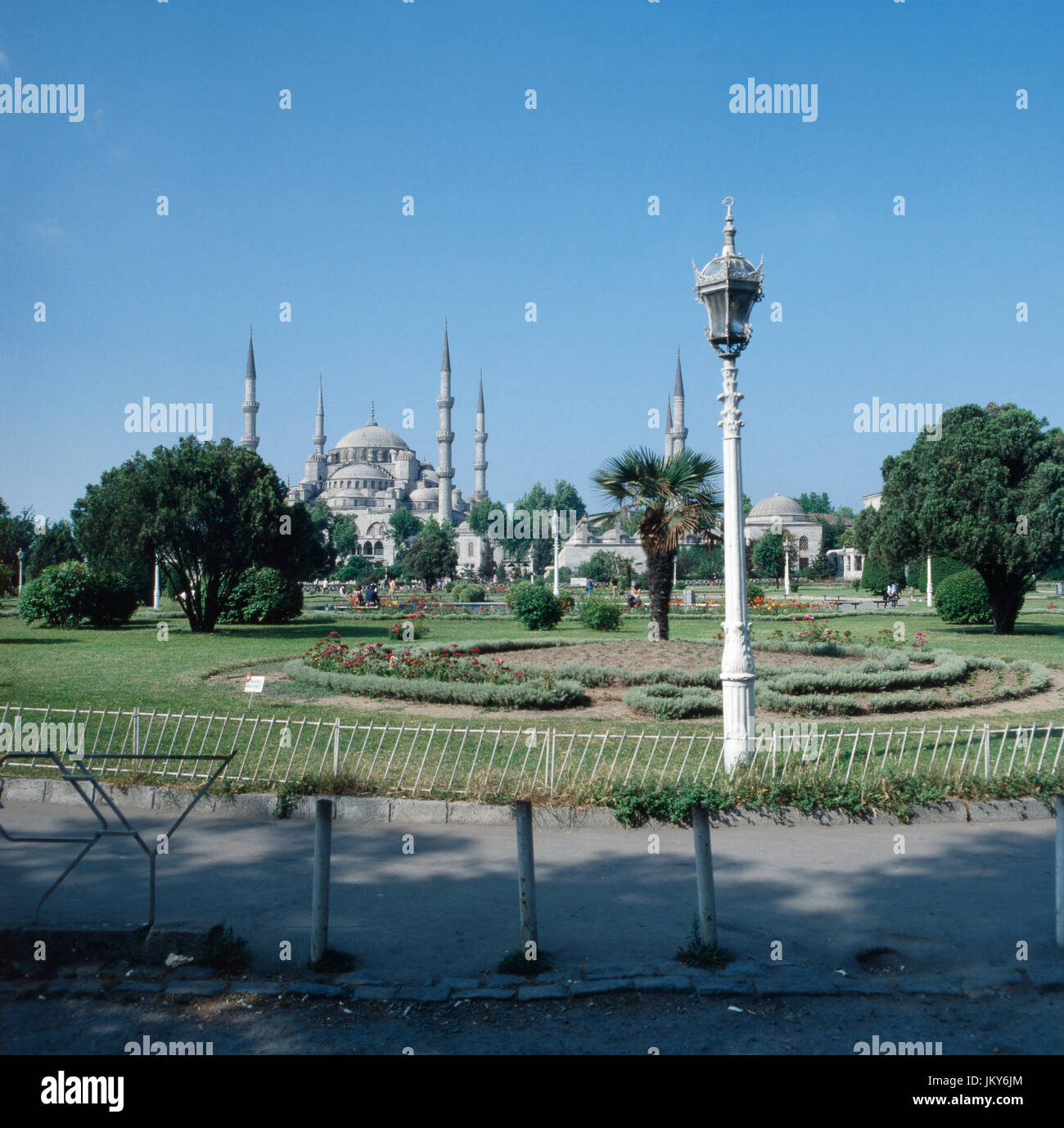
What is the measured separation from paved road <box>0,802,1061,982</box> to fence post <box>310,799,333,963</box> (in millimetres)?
173

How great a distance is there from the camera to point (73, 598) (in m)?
26.2

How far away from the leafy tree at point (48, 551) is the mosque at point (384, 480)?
102ft

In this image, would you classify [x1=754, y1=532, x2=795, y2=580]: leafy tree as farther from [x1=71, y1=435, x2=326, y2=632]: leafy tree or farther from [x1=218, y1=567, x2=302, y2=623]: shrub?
[x1=71, y1=435, x2=326, y2=632]: leafy tree

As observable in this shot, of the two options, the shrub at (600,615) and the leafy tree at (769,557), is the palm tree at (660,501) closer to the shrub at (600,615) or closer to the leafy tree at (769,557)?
the shrub at (600,615)

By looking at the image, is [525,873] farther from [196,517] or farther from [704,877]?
[196,517]

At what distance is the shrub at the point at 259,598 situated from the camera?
26969 mm

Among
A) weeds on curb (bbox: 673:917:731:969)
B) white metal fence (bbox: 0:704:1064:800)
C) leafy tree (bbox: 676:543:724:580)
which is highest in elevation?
leafy tree (bbox: 676:543:724:580)

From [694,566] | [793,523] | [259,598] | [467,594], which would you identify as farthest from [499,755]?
[793,523]

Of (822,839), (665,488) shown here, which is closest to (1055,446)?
(665,488)

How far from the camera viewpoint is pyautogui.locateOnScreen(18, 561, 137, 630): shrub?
26188 mm

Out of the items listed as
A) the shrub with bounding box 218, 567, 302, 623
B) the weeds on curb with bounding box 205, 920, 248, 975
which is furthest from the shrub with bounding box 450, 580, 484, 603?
the weeds on curb with bounding box 205, 920, 248, 975

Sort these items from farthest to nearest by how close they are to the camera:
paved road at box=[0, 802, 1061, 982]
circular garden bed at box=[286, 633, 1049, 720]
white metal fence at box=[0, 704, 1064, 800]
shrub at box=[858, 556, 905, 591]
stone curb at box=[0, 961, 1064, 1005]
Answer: shrub at box=[858, 556, 905, 591] → circular garden bed at box=[286, 633, 1049, 720] → white metal fence at box=[0, 704, 1064, 800] → paved road at box=[0, 802, 1061, 982] → stone curb at box=[0, 961, 1064, 1005]

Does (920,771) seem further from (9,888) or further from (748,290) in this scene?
(9,888)

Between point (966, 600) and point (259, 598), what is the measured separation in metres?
19.2
